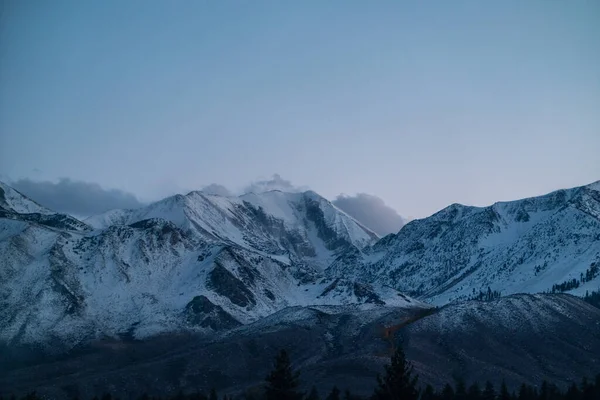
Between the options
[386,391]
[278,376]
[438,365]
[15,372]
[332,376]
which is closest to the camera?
[386,391]

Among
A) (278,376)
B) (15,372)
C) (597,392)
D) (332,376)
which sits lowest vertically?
(15,372)

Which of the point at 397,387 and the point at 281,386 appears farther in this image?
the point at 281,386

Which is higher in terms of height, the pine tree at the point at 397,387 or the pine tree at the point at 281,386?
the pine tree at the point at 397,387

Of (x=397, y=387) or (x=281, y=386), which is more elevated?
(x=397, y=387)

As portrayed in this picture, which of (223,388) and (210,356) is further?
(210,356)

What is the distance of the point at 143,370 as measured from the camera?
7352 inches

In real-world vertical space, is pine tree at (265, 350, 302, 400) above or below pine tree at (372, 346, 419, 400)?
below

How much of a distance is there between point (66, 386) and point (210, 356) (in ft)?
127

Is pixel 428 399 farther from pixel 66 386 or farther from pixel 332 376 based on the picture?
pixel 66 386

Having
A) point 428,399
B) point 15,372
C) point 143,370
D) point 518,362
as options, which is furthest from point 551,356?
point 15,372

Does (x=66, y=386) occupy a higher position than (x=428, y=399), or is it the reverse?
(x=428, y=399)

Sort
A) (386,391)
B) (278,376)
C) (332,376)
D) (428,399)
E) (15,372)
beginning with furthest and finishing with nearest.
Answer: (15,372) < (332,376) < (428,399) < (278,376) < (386,391)

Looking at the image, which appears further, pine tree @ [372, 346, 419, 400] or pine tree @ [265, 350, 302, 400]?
pine tree @ [265, 350, 302, 400]

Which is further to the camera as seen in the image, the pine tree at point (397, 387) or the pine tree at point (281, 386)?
the pine tree at point (281, 386)
